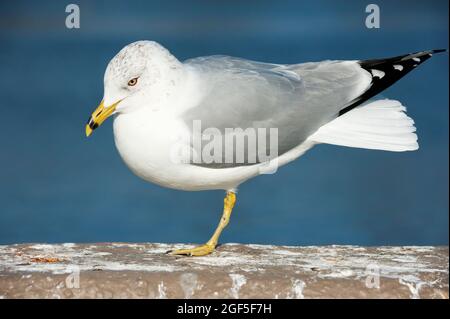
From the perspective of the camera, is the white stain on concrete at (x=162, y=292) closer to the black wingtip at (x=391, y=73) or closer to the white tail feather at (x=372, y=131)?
the white tail feather at (x=372, y=131)

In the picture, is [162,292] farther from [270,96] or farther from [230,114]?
[270,96]

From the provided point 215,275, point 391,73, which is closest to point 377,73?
point 391,73

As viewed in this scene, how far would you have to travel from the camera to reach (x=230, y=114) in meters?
2.77

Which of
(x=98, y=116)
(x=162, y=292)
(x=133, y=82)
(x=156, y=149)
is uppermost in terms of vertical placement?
(x=133, y=82)

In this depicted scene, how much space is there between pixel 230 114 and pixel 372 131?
0.60 metres

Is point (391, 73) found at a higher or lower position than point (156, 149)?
higher

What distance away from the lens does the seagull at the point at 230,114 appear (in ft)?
8.82

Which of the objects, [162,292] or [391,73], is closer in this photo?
[162,292]

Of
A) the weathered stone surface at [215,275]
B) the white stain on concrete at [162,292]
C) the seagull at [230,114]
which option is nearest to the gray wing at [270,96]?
the seagull at [230,114]

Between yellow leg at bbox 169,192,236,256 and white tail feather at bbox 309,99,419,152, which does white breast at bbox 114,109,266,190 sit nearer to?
yellow leg at bbox 169,192,236,256

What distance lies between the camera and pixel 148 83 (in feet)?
8.87

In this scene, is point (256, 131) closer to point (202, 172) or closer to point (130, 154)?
point (202, 172)

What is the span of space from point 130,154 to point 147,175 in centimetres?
9

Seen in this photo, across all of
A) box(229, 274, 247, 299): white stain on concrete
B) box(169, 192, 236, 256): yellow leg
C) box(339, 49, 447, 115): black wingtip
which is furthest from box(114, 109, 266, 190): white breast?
box(339, 49, 447, 115): black wingtip
